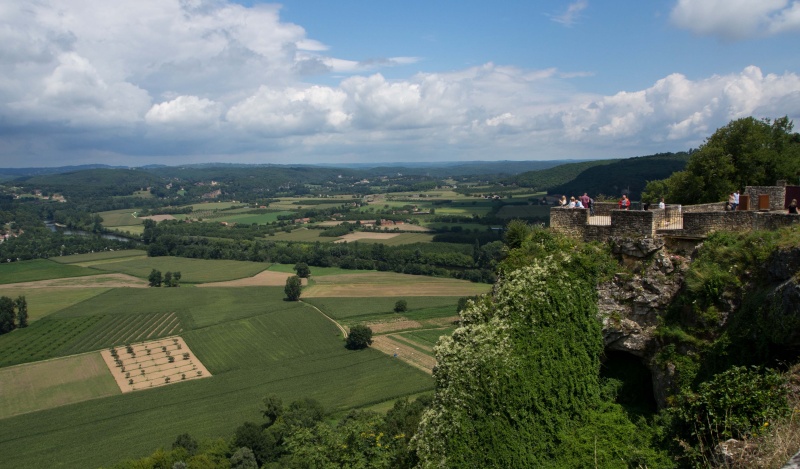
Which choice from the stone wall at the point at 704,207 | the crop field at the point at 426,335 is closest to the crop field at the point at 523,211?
the crop field at the point at 426,335

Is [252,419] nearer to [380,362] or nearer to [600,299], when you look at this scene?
[380,362]

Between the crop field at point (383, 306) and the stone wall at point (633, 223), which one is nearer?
the stone wall at point (633, 223)

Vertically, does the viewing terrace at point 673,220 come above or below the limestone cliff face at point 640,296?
above

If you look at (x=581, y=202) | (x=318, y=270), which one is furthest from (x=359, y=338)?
(x=318, y=270)

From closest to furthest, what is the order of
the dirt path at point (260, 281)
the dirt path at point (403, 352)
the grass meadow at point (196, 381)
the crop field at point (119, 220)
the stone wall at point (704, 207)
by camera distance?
the stone wall at point (704, 207) → the grass meadow at point (196, 381) → the dirt path at point (403, 352) → the dirt path at point (260, 281) → the crop field at point (119, 220)

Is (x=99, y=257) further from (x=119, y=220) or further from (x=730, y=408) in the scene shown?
(x=730, y=408)

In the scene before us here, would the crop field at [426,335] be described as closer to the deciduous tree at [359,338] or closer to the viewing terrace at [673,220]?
the deciduous tree at [359,338]

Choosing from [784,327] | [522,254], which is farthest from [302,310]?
[784,327]
